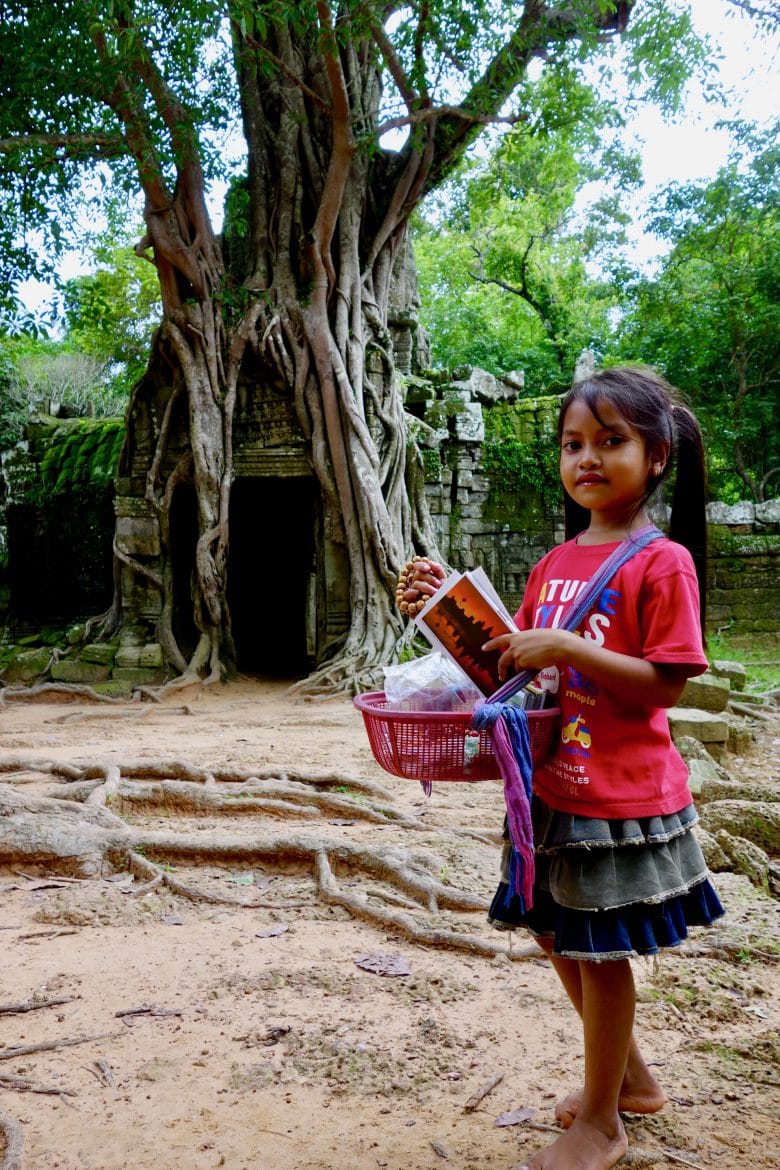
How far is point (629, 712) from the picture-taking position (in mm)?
1519

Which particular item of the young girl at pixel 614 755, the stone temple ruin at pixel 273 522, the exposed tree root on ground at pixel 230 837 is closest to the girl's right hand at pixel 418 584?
the young girl at pixel 614 755

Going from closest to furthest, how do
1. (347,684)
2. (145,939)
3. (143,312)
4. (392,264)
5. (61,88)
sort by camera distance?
1. (145,939)
2. (61,88)
3. (347,684)
4. (392,264)
5. (143,312)

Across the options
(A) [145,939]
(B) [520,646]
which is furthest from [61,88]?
(B) [520,646]

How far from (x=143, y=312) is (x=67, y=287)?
11.5 meters

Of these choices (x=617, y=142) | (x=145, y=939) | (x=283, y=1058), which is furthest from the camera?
(x=617, y=142)

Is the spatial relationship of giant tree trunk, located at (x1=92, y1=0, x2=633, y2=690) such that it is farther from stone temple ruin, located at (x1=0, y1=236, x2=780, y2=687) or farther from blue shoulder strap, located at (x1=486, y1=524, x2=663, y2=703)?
blue shoulder strap, located at (x1=486, y1=524, x2=663, y2=703)

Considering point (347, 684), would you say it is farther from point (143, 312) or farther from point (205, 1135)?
point (143, 312)

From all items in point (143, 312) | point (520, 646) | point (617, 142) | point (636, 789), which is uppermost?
point (617, 142)

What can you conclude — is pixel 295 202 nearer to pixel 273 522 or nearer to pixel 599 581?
pixel 273 522

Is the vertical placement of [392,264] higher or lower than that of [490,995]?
higher

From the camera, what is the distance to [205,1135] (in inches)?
66.4

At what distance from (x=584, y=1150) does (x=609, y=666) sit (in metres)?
0.87

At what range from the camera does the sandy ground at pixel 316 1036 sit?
1.67 metres

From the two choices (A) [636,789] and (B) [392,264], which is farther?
(B) [392,264]
